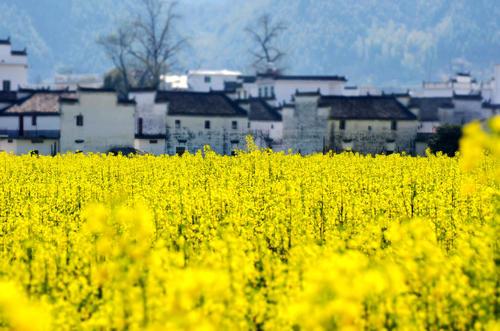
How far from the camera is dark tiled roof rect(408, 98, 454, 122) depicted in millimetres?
91375

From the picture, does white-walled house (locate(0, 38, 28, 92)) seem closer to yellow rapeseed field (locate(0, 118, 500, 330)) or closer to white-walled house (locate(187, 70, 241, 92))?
white-walled house (locate(187, 70, 241, 92))

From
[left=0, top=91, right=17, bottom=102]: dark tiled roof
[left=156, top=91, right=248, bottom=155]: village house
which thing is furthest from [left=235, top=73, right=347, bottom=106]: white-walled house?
[left=0, top=91, right=17, bottom=102]: dark tiled roof

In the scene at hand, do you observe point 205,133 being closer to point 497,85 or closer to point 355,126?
point 355,126

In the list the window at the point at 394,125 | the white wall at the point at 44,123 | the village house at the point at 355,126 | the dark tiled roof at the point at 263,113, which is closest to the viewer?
the white wall at the point at 44,123

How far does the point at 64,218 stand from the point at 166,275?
1108 centimetres

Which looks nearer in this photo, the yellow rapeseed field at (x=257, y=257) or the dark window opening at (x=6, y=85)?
the yellow rapeseed field at (x=257, y=257)

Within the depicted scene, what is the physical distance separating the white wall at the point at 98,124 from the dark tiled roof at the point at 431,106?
3408 centimetres

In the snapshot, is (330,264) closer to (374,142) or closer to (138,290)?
(138,290)

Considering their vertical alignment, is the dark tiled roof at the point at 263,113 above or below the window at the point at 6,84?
below

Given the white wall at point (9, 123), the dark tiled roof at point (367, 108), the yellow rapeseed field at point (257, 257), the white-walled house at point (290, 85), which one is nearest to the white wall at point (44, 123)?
the white wall at point (9, 123)

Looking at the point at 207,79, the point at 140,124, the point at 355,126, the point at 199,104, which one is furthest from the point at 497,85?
the point at 140,124

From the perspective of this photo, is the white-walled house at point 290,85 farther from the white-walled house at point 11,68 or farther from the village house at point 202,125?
the white-walled house at point 11,68

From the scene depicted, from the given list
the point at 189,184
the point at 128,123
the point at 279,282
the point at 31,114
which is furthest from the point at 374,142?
the point at 279,282

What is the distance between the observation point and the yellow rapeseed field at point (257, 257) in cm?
1041
